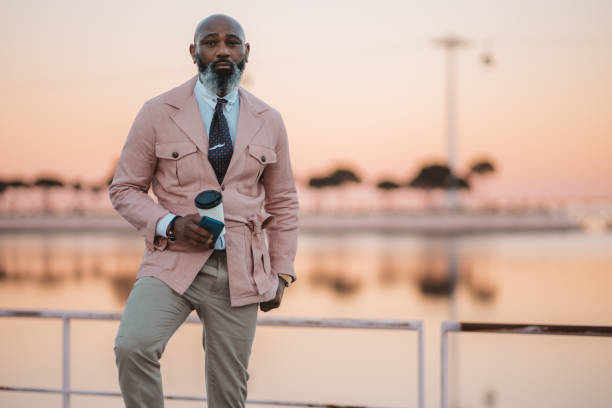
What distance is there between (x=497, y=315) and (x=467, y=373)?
6420 mm

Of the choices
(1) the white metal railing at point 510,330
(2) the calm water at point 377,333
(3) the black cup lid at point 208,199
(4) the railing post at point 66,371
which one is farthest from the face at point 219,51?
(2) the calm water at point 377,333

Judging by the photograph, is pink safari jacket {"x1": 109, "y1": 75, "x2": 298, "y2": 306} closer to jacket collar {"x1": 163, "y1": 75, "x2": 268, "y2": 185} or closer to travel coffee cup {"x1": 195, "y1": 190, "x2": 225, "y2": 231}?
jacket collar {"x1": 163, "y1": 75, "x2": 268, "y2": 185}

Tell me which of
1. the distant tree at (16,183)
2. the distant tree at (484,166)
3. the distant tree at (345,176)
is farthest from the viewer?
the distant tree at (345,176)

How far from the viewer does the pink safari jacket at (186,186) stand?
2.13 m

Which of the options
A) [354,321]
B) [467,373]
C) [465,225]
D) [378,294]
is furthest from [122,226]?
[354,321]

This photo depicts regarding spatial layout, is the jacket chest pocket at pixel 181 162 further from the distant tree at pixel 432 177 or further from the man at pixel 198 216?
the distant tree at pixel 432 177

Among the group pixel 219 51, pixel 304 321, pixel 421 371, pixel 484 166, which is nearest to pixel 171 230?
pixel 219 51

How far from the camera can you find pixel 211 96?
2268 mm

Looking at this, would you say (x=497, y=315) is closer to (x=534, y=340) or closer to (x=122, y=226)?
(x=534, y=340)

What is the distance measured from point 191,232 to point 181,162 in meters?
0.24

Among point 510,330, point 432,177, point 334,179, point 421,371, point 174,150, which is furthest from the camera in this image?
point 334,179

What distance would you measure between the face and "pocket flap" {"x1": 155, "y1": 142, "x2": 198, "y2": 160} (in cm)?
22

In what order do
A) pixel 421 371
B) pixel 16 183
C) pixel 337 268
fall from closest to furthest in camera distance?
pixel 421 371 < pixel 337 268 < pixel 16 183

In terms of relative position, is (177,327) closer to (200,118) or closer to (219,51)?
(200,118)
